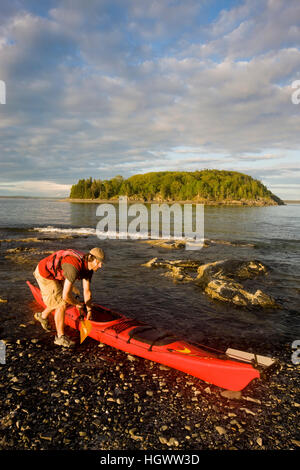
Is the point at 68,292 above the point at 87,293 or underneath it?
above

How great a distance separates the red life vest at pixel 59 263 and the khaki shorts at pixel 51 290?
170 mm

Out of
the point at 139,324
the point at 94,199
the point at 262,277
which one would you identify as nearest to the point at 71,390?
the point at 139,324

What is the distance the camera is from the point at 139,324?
826 cm

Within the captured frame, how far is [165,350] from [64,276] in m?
3.30

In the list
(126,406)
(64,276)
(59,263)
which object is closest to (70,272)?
(64,276)

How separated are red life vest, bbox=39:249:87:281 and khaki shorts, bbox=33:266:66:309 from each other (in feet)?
0.56

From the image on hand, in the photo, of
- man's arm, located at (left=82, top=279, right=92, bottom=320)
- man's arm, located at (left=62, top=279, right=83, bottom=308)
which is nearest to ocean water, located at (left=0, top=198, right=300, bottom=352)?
man's arm, located at (left=82, top=279, right=92, bottom=320)

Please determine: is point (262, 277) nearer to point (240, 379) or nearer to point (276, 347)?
point (276, 347)

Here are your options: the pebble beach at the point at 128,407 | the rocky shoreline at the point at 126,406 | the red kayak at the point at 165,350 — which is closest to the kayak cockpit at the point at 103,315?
the red kayak at the point at 165,350

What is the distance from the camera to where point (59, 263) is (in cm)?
733

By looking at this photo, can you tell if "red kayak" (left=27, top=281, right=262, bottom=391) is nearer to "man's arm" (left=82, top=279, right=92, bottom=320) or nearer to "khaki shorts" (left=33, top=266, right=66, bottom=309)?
"man's arm" (left=82, top=279, right=92, bottom=320)

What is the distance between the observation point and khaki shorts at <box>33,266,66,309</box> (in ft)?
25.3

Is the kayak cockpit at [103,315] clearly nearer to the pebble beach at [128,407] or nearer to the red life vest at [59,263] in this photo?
the pebble beach at [128,407]

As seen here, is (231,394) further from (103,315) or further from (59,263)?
(59,263)
